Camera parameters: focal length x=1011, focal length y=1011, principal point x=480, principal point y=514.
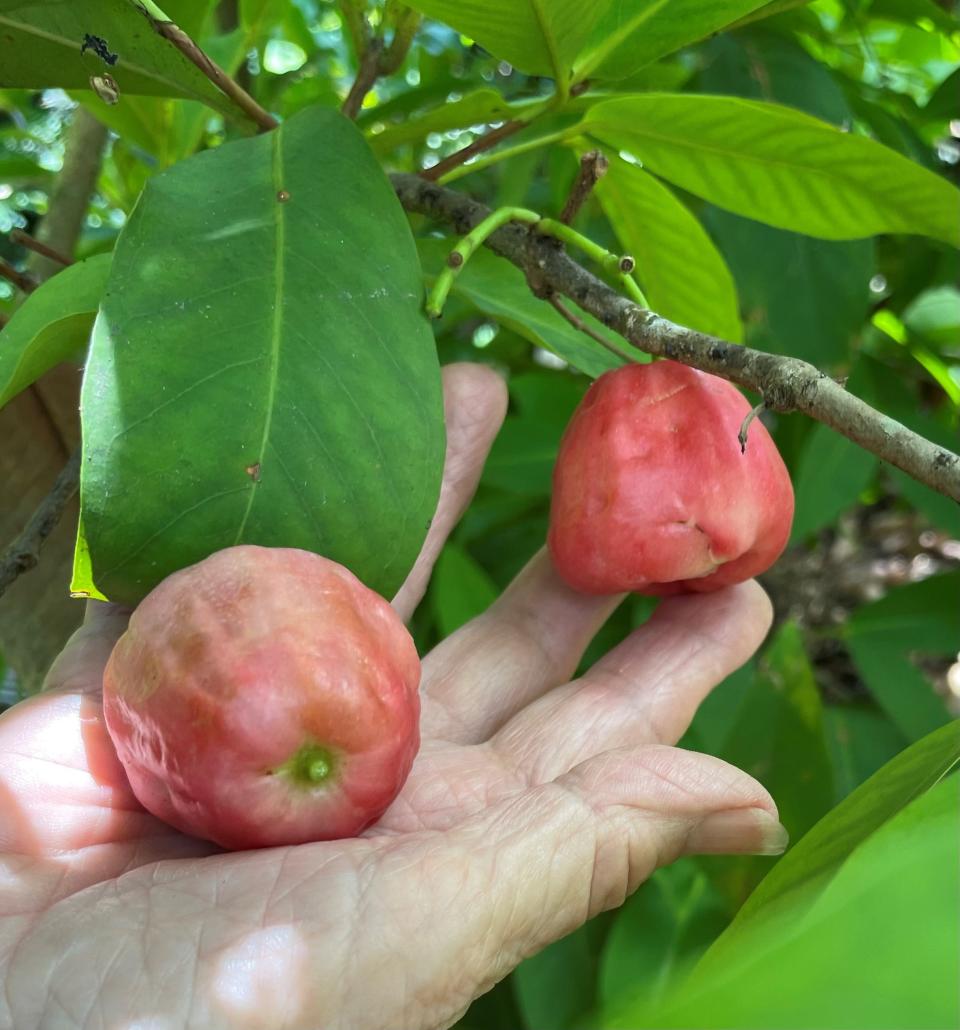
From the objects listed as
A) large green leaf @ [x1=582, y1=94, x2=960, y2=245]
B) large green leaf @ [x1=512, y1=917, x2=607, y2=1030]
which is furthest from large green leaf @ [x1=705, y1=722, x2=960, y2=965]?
large green leaf @ [x1=512, y1=917, x2=607, y2=1030]

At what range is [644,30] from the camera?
967mm

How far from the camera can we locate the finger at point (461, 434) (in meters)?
1.16

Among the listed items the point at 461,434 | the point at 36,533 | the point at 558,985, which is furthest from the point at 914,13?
the point at 558,985

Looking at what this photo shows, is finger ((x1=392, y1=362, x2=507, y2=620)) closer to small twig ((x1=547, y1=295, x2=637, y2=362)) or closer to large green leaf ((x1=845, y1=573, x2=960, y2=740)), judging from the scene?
small twig ((x1=547, y1=295, x2=637, y2=362))

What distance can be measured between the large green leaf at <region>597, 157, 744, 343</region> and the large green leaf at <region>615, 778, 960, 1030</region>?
941mm

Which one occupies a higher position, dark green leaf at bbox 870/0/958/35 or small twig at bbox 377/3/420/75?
small twig at bbox 377/3/420/75

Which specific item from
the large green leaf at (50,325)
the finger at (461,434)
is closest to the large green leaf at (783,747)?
the finger at (461,434)

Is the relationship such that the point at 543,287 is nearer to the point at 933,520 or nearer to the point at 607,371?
the point at 607,371

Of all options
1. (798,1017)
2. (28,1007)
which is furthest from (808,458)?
(798,1017)

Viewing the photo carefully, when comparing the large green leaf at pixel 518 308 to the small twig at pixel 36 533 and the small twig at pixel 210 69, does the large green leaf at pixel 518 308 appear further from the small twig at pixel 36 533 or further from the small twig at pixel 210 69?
the small twig at pixel 36 533

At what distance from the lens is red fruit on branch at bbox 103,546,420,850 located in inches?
27.5

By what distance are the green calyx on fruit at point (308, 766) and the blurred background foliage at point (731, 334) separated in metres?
0.47

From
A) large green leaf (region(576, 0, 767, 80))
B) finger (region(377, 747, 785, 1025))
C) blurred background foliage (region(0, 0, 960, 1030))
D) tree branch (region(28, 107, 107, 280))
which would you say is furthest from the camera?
tree branch (region(28, 107, 107, 280))

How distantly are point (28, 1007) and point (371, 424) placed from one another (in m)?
0.47
